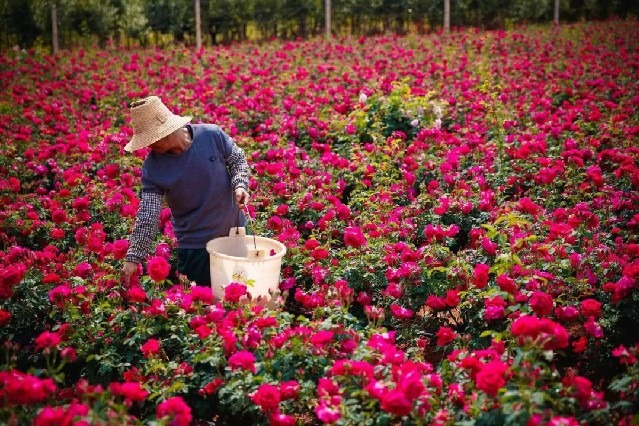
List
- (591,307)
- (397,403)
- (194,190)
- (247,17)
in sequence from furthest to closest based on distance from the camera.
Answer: (247,17) → (194,190) → (591,307) → (397,403)

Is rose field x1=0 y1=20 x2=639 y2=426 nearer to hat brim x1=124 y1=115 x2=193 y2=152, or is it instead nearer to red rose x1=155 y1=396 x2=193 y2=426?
→ red rose x1=155 y1=396 x2=193 y2=426

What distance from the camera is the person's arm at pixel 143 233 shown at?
3557 mm

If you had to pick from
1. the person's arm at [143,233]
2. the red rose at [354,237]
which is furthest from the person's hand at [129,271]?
the red rose at [354,237]

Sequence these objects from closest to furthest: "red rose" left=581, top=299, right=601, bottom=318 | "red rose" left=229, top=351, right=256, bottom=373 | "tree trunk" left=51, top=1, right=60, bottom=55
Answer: "red rose" left=229, top=351, right=256, bottom=373, "red rose" left=581, top=299, right=601, bottom=318, "tree trunk" left=51, top=1, right=60, bottom=55

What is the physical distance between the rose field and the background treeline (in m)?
8.14

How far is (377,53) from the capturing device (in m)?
12.7

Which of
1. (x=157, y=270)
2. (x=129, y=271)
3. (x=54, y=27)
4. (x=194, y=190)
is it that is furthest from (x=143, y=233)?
(x=54, y=27)

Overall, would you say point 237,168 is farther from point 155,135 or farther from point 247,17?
point 247,17

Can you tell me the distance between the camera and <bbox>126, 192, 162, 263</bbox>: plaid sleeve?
3.57 m

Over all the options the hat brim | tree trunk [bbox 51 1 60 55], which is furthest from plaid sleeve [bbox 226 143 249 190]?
tree trunk [bbox 51 1 60 55]

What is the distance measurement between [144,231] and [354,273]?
1171mm

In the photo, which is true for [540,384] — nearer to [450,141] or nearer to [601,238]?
[601,238]

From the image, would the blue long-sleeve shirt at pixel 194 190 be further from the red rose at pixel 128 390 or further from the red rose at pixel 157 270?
the red rose at pixel 128 390

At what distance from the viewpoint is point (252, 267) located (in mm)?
3301
